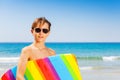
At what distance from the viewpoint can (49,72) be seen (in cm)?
255

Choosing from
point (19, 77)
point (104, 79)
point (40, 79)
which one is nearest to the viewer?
point (19, 77)

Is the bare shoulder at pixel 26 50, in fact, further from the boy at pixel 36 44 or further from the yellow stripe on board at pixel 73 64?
the yellow stripe on board at pixel 73 64

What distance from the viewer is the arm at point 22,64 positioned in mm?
2316

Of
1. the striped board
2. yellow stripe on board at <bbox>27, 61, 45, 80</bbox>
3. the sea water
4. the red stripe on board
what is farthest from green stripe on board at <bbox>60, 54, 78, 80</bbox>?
the sea water

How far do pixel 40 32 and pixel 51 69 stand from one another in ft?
1.06

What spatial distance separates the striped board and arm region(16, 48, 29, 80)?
0.34ft

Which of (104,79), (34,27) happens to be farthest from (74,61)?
(104,79)

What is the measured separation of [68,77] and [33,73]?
0.26m

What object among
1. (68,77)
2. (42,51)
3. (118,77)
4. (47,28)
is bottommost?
(118,77)

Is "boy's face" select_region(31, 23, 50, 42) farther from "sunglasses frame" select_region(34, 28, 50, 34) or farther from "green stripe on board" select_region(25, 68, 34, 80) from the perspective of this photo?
"green stripe on board" select_region(25, 68, 34, 80)

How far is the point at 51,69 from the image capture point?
257 cm

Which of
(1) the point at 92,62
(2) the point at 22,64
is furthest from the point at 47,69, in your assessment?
(1) the point at 92,62

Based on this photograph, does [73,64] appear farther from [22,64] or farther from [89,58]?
[89,58]

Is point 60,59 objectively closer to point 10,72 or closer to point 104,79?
point 10,72
